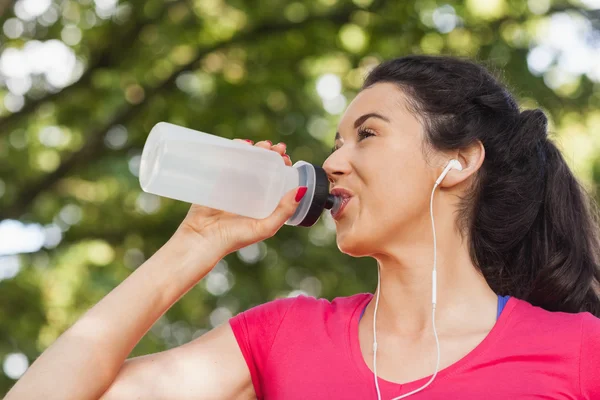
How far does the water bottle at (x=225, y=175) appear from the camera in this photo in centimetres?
256

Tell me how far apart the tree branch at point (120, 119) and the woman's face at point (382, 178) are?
3941mm

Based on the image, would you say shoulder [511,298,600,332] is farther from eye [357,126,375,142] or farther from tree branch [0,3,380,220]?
tree branch [0,3,380,220]

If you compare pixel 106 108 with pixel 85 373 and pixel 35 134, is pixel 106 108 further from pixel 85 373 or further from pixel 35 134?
pixel 85 373

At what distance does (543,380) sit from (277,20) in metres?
4.71

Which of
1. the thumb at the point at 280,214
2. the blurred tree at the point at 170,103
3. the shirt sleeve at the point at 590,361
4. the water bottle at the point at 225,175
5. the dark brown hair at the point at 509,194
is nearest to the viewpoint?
the shirt sleeve at the point at 590,361

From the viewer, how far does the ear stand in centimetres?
Answer: 272

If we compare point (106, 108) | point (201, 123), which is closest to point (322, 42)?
point (201, 123)

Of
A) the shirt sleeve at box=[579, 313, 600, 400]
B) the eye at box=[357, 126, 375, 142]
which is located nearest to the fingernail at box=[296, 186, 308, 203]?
the eye at box=[357, 126, 375, 142]

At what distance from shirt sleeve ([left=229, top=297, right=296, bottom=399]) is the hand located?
0.21m

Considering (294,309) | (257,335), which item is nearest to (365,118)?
(294,309)

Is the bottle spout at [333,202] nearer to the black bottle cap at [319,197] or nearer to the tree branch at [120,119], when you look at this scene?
the black bottle cap at [319,197]

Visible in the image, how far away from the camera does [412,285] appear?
8.75ft

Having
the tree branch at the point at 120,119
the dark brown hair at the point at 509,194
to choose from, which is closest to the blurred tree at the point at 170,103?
the tree branch at the point at 120,119

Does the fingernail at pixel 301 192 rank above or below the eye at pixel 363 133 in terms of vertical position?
below
